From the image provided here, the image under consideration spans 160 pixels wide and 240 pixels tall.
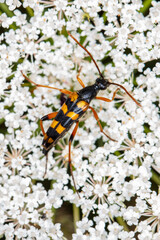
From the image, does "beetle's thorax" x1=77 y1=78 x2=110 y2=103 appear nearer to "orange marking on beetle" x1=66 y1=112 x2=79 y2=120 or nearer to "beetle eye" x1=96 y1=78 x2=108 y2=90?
"beetle eye" x1=96 y1=78 x2=108 y2=90

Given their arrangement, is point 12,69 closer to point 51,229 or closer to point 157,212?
point 51,229

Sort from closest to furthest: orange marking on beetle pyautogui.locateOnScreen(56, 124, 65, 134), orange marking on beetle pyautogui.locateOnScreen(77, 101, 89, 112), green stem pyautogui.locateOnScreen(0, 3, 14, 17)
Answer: orange marking on beetle pyautogui.locateOnScreen(56, 124, 65, 134) → orange marking on beetle pyautogui.locateOnScreen(77, 101, 89, 112) → green stem pyautogui.locateOnScreen(0, 3, 14, 17)

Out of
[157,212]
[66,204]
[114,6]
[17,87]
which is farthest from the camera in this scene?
[66,204]

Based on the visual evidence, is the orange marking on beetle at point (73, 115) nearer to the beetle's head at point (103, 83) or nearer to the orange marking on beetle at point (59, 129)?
the orange marking on beetle at point (59, 129)

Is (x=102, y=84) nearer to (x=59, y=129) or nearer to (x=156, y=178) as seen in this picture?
(x=59, y=129)

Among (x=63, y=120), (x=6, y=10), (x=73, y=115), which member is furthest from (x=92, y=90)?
(x=6, y=10)

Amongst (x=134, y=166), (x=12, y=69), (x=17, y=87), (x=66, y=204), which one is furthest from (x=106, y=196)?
(x=12, y=69)

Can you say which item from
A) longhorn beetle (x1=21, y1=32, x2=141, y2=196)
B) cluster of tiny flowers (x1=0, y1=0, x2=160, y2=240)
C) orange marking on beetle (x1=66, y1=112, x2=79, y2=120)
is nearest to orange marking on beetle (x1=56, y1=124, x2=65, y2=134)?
longhorn beetle (x1=21, y1=32, x2=141, y2=196)
